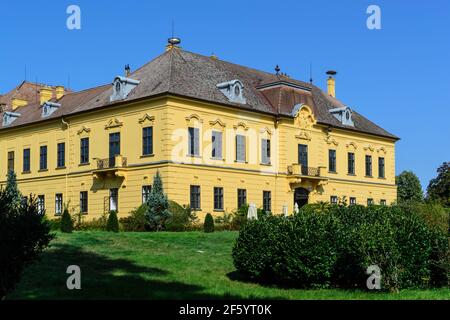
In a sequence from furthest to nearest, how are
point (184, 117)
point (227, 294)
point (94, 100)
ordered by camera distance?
point (94, 100) < point (184, 117) < point (227, 294)

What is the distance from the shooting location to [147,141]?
4447cm

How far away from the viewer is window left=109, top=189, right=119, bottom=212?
151ft

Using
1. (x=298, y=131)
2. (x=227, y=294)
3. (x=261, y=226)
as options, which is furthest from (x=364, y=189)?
(x=227, y=294)

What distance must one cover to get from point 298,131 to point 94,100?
1443 centimetres

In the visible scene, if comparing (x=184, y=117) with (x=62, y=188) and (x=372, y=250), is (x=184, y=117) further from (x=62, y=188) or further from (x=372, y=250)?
(x=372, y=250)

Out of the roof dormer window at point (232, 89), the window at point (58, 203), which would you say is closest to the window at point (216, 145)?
the roof dormer window at point (232, 89)

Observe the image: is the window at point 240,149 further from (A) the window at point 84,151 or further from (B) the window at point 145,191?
(A) the window at point 84,151

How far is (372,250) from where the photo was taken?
1788 cm

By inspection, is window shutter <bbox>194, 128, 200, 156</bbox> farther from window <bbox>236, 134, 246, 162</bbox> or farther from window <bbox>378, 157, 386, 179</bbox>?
window <bbox>378, 157, 386, 179</bbox>

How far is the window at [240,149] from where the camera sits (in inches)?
1864

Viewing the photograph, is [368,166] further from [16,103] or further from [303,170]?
[16,103]

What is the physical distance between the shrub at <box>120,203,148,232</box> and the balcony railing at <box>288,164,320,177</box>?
13.3 metres

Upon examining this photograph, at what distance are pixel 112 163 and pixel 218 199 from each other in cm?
708

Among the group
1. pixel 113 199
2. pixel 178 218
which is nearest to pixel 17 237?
pixel 178 218
